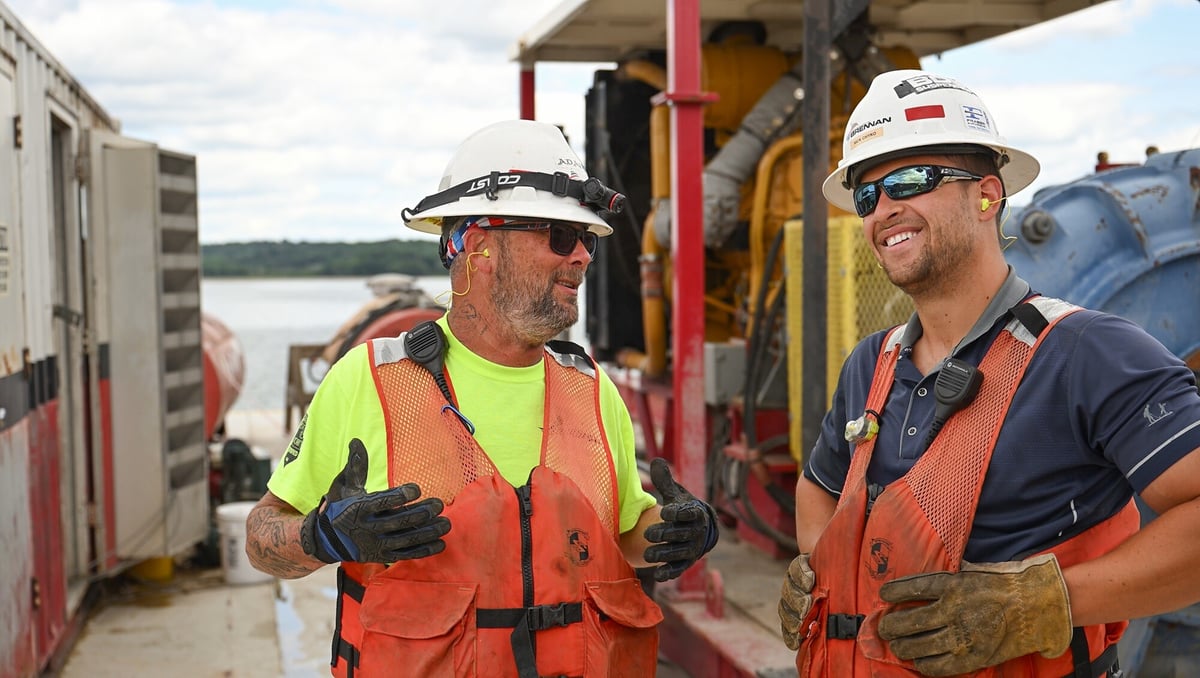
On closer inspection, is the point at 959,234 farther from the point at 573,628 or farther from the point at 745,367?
the point at 745,367

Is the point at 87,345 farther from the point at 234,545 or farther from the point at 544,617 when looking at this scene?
the point at 544,617

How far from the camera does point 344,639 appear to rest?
2.71 m

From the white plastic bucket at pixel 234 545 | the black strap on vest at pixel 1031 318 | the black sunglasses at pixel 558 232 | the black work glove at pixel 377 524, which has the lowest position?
the white plastic bucket at pixel 234 545

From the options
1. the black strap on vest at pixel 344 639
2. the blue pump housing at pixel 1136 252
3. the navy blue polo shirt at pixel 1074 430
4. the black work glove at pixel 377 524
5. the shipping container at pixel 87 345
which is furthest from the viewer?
the shipping container at pixel 87 345

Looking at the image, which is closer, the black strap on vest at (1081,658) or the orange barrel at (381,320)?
the black strap on vest at (1081,658)

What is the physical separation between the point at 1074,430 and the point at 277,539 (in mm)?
1679

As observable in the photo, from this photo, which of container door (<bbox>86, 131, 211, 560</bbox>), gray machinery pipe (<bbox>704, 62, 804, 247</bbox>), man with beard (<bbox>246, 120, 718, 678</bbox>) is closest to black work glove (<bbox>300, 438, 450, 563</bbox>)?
man with beard (<bbox>246, 120, 718, 678</bbox>)

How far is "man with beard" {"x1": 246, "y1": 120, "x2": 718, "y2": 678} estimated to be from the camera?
257 centimetres

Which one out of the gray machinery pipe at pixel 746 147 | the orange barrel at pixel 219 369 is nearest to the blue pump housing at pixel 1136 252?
the gray machinery pipe at pixel 746 147

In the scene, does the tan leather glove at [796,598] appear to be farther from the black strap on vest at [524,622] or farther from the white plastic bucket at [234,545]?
the white plastic bucket at [234,545]

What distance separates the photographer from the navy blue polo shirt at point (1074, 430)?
212cm

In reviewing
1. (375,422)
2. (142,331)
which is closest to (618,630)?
(375,422)

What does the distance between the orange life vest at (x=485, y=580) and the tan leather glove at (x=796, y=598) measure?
328 mm

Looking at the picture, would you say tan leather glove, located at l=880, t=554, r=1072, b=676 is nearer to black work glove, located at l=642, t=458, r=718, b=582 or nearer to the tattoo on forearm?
black work glove, located at l=642, t=458, r=718, b=582
